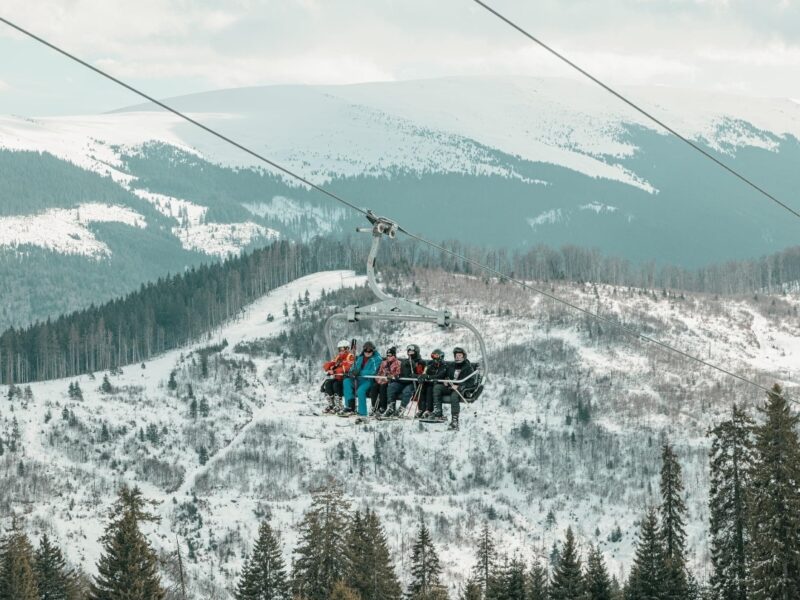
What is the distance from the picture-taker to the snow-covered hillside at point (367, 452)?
136875 millimetres

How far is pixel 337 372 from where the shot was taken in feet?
134

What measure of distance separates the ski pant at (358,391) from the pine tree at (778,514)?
20273mm

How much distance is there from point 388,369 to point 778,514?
20868mm

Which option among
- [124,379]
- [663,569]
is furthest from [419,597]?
[124,379]

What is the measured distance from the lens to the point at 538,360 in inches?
7648

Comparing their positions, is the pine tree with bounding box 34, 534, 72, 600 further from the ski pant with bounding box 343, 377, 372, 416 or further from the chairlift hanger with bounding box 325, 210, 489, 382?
the chairlift hanger with bounding box 325, 210, 489, 382

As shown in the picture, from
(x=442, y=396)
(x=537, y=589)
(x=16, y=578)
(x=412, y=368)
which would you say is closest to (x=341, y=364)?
(x=412, y=368)

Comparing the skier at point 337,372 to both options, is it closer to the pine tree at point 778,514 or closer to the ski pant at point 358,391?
the ski pant at point 358,391

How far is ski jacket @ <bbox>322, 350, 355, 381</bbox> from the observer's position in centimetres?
4081

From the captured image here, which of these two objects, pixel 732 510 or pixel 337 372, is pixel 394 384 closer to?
pixel 337 372

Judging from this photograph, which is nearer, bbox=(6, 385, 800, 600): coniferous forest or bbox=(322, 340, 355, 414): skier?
bbox=(322, 340, 355, 414): skier

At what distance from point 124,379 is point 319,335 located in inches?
1213

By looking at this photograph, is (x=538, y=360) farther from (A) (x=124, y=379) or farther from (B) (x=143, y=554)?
(B) (x=143, y=554)

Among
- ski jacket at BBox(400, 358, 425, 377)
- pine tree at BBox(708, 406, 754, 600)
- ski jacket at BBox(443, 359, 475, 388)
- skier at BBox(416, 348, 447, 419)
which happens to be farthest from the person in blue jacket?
pine tree at BBox(708, 406, 754, 600)
